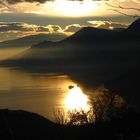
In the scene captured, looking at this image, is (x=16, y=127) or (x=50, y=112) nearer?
(x=16, y=127)

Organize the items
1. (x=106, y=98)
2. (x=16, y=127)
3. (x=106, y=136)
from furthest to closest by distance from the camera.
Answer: (x=106, y=98) → (x=16, y=127) → (x=106, y=136)

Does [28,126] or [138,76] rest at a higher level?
[28,126]

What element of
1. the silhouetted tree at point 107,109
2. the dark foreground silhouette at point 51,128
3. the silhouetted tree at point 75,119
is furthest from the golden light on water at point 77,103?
the dark foreground silhouette at point 51,128

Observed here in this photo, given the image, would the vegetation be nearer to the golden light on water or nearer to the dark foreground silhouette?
the dark foreground silhouette

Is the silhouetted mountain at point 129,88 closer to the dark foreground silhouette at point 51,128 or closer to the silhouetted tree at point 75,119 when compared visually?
the silhouetted tree at point 75,119

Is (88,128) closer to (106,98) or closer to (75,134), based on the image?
(75,134)

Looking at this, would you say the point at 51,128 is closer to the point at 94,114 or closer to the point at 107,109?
the point at 94,114

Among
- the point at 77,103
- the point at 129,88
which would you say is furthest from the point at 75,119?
the point at 129,88

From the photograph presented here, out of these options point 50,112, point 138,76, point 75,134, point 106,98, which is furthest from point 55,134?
point 138,76
